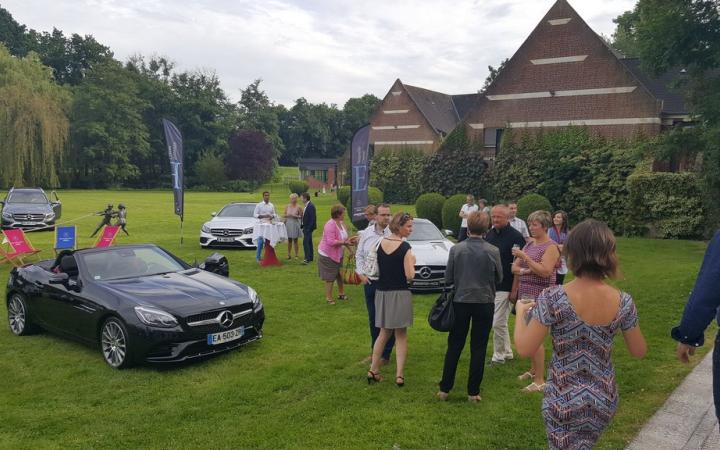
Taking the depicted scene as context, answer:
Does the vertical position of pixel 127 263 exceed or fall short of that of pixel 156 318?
it exceeds it

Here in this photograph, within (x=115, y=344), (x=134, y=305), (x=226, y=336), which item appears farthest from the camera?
(x=226, y=336)

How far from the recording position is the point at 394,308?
528cm

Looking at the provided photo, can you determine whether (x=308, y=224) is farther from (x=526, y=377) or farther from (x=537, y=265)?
(x=537, y=265)

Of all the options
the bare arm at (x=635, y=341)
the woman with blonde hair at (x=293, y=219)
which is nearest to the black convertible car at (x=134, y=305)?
the bare arm at (x=635, y=341)

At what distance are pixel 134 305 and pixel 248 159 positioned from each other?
193 feet

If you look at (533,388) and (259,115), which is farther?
(259,115)

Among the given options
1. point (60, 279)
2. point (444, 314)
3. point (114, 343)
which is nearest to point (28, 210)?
point (60, 279)

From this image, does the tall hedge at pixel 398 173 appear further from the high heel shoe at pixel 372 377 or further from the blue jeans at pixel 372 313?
the high heel shoe at pixel 372 377

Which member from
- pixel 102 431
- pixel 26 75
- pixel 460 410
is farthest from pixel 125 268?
pixel 26 75

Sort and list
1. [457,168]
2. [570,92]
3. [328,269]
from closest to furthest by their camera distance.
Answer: [328,269] < [570,92] < [457,168]

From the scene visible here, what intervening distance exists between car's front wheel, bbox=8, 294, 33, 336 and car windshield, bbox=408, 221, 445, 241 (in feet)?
22.4

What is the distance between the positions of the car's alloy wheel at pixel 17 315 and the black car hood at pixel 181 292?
6.19 feet

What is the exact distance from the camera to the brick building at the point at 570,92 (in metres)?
24.2

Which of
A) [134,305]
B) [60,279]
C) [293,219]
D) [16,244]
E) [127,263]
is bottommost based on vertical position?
[16,244]
